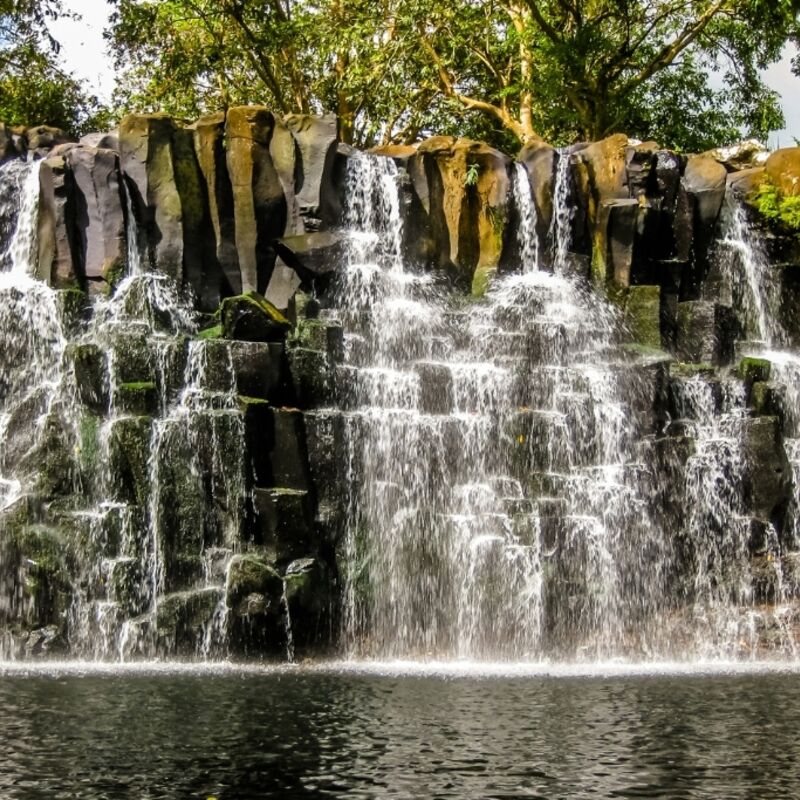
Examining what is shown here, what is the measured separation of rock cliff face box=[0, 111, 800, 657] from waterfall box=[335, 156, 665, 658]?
0.70m

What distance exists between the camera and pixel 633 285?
27469 millimetres


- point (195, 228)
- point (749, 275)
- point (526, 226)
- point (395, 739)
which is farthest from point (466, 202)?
point (395, 739)

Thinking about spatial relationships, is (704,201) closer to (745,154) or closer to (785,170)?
(785,170)

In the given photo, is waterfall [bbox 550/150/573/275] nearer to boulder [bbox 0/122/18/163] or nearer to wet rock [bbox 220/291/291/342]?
wet rock [bbox 220/291/291/342]

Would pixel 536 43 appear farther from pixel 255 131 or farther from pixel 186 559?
pixel 186 559

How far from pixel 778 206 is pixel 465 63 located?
16870 millimetres

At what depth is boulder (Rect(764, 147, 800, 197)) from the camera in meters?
29.0

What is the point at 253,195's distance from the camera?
26406 millimetres

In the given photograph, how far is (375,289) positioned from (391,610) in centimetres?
761

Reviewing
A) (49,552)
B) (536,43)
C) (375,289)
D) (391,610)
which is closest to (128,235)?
(375,289)

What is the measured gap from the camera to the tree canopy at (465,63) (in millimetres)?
38188

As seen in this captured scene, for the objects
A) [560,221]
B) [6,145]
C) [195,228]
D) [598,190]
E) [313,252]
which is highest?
[6,145]

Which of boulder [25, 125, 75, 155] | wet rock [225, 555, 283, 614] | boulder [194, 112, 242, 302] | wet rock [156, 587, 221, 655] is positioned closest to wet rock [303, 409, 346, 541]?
wet rock [225, 555, 283, 614]

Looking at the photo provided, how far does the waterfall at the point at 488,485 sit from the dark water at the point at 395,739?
514 centimetres
